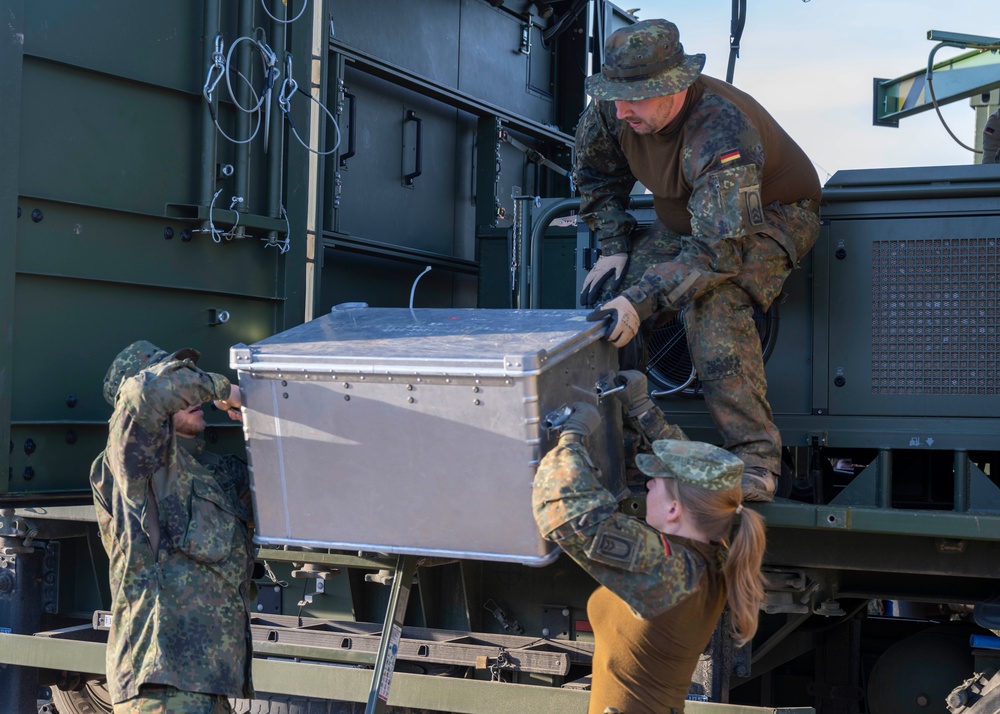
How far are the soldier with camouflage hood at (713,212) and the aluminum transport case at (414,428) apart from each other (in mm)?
445

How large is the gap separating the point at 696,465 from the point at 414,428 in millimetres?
696

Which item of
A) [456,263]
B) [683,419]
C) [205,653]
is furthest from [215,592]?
[456,263]

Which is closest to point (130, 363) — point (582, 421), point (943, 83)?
point (582, 421)

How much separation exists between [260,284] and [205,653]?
5.51 ft

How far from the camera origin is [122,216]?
3.93 metres

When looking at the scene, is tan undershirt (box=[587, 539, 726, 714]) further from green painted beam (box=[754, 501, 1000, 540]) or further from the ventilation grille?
the ventilation grille

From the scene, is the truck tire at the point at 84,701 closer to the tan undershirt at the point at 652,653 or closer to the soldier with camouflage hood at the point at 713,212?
the soldier with camouflage hood at the point at 713,212

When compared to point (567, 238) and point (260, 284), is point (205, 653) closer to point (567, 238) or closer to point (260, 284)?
point (260, 284)

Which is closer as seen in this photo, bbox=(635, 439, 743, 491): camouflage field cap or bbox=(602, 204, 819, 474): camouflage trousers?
bbox=(635, 439, 743, 491): camouflage field cap

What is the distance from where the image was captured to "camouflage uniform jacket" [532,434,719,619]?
2498 mm

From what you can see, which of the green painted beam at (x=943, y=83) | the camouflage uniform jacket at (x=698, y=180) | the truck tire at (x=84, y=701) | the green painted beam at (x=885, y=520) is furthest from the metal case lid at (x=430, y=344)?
the green painted beam at (x=943, y=83)

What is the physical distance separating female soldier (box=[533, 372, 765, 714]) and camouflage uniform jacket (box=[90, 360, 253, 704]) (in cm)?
109

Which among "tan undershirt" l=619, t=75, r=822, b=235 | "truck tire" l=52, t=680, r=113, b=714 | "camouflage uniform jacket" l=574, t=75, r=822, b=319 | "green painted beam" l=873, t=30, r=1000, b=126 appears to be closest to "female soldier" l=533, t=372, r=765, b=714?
"camouflage uniform jacket" l=574, t=75, r=822, b=319

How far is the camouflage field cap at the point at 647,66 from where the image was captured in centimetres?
332
